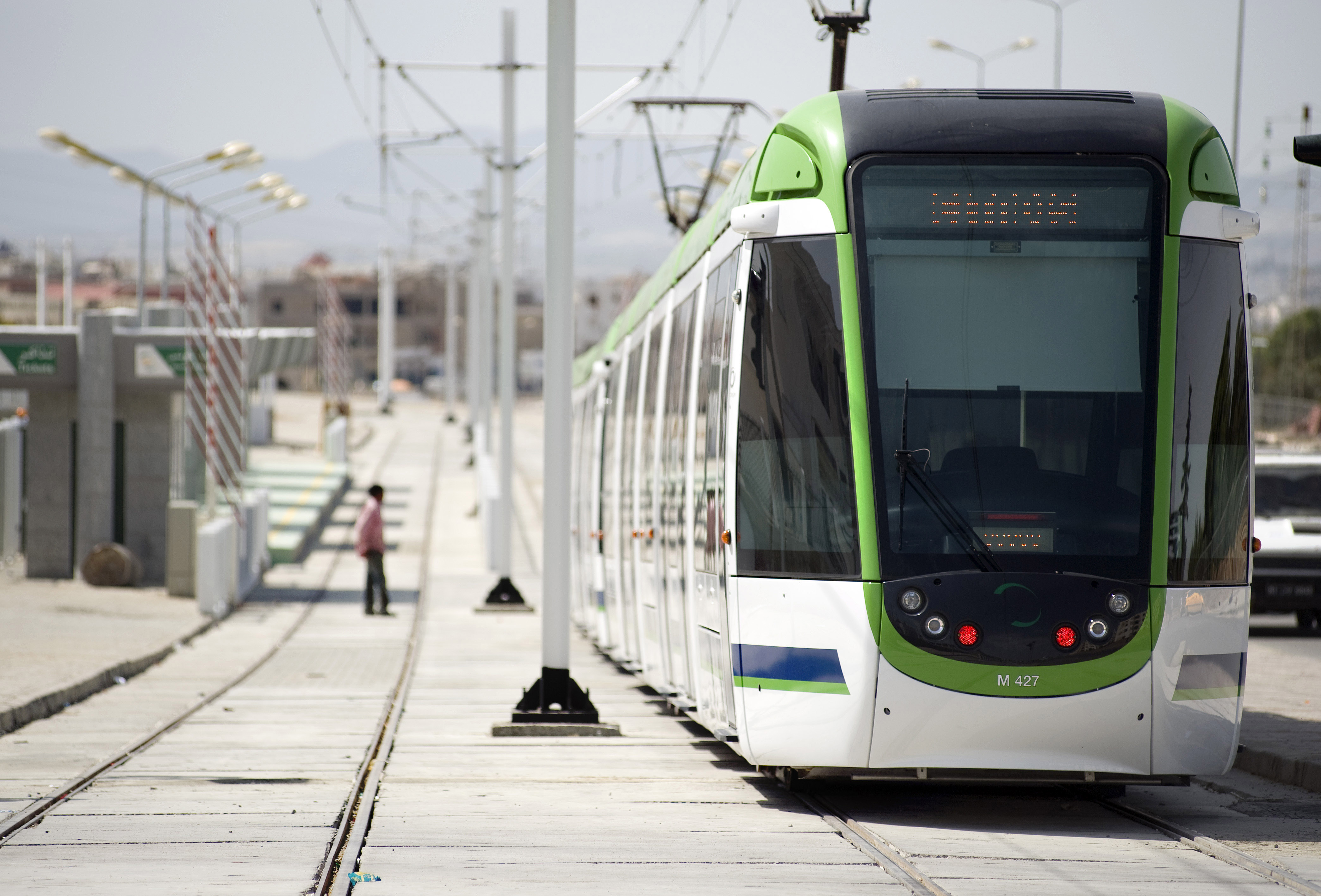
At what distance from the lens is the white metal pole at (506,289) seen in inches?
965

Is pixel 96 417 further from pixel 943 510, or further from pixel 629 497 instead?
pixel 943 510

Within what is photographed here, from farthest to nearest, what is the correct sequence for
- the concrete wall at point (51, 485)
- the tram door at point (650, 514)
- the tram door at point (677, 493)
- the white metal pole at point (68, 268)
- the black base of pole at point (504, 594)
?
1. the white metal pole at point (68, 268)
2. the concrete wall at point (51, 485)
3. the black base of pole at point (504, 594)
4. the tram door at point (650, 514)
5. the tram door at point (677, 493)

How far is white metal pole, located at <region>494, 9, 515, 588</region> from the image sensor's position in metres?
24.5

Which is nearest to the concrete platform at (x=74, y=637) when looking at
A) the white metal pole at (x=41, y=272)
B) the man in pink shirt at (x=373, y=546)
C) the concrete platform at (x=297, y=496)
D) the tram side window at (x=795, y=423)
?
the man in pink shirt at (x=373, y=546)

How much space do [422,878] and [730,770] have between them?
11.4 feet

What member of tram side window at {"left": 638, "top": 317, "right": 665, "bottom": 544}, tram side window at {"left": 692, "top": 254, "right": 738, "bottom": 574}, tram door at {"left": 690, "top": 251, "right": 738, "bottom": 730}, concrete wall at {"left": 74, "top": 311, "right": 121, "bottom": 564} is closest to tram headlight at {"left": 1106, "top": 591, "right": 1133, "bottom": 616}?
tram door at {"left": 690, "top": 251, "right": 738, "bottom": 730}

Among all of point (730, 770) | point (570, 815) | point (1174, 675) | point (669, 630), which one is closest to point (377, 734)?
point (669, 630)

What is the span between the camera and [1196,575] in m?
7.79

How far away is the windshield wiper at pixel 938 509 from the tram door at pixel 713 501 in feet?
3.46

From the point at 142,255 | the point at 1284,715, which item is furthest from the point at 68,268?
the point at 1284,715

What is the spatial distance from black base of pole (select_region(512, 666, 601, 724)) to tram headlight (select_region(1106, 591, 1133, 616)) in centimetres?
464

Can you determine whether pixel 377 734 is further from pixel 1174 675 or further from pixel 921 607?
pixel 1174 675

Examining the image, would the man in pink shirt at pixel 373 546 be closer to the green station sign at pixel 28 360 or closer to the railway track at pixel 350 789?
the railway track at pixel 350 789

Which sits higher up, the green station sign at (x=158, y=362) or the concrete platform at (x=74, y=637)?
the green station sign at (x=158, y=362)
